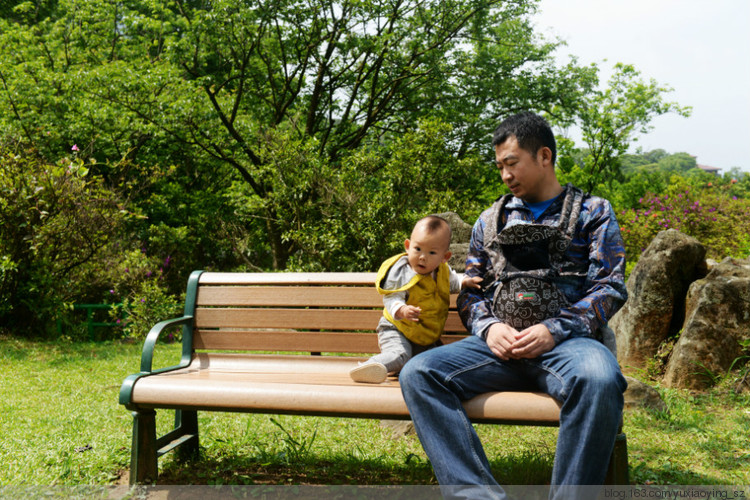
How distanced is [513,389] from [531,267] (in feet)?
1.76

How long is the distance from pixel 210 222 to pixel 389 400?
1121 centimetres

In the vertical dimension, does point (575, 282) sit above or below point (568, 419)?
above

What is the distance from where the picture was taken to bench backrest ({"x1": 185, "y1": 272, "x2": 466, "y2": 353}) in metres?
3.21

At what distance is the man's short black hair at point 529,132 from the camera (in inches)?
104

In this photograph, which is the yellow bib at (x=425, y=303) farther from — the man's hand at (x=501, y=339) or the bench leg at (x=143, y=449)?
the bench leg at (x=143, y=449)

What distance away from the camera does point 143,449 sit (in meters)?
2.80

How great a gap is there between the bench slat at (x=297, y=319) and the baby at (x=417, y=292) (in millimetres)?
216

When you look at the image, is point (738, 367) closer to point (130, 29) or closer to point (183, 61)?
point (183, 61)

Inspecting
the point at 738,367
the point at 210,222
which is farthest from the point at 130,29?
the point at 738,367

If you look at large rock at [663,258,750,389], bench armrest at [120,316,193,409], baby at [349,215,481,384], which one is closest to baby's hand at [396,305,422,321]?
baby at [349,215,481,384]

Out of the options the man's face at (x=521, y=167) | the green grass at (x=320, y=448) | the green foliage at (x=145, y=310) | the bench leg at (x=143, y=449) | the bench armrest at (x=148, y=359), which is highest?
the man's face at (x=521, y=167)

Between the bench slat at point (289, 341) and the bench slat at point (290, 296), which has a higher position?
the bench slat at point (290, 296)

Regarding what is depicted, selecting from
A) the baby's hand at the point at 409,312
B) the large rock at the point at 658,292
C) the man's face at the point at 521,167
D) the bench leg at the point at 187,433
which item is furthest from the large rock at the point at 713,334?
the bench leg at the point at 187,433

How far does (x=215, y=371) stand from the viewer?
3.13m
